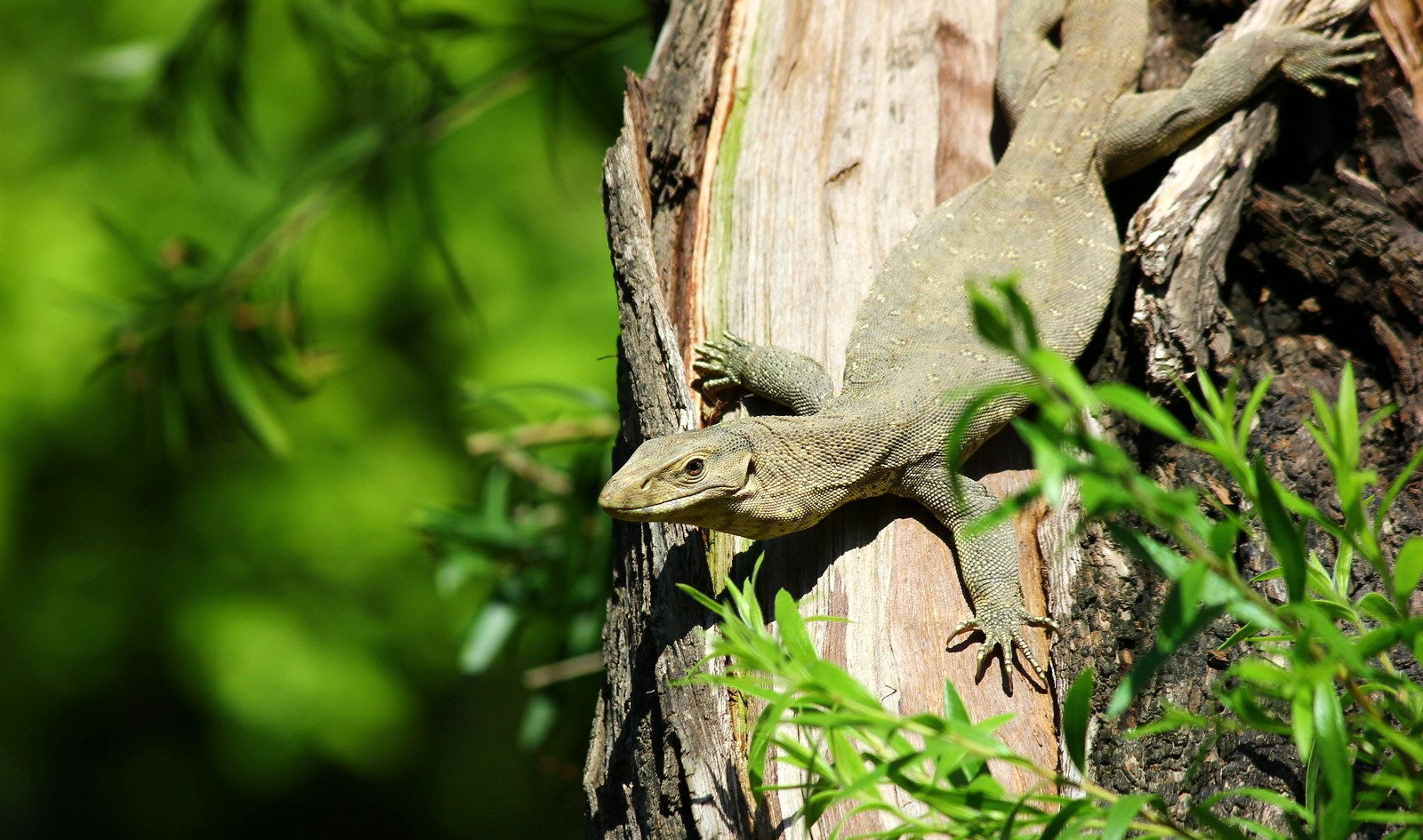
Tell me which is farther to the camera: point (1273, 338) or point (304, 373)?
point (304, 373)

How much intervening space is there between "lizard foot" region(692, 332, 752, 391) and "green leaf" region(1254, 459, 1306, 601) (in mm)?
2488

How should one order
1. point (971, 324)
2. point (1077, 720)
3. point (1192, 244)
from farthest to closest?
1. point (971, 324)
2. point (1192, 244)
3. point (1077, 720)

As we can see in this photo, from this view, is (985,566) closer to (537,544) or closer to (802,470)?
(802,470)

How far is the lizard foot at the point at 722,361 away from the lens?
382 cm

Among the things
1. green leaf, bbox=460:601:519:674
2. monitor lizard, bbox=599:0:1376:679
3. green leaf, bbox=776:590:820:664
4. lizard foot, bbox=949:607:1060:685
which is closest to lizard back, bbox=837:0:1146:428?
monitor lizard, bbox=599:0:1376:679

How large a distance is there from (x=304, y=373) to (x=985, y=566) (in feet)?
11.9

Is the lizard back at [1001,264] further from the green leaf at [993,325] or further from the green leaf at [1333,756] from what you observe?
the green leaf at [993,325]

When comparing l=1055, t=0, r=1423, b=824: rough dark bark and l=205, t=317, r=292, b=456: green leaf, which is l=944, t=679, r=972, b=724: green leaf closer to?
l=1055, t=0, r=1423, b=824: rough dark bark

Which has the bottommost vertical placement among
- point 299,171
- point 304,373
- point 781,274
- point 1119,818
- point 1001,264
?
point 1119,818

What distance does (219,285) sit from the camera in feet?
16.6

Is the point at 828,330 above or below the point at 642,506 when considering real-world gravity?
above

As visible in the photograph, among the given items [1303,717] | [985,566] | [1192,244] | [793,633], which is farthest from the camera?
[1192,244]

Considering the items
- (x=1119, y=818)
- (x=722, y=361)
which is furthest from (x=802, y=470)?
(x=1119, y=818)

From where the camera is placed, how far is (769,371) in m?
3.78
